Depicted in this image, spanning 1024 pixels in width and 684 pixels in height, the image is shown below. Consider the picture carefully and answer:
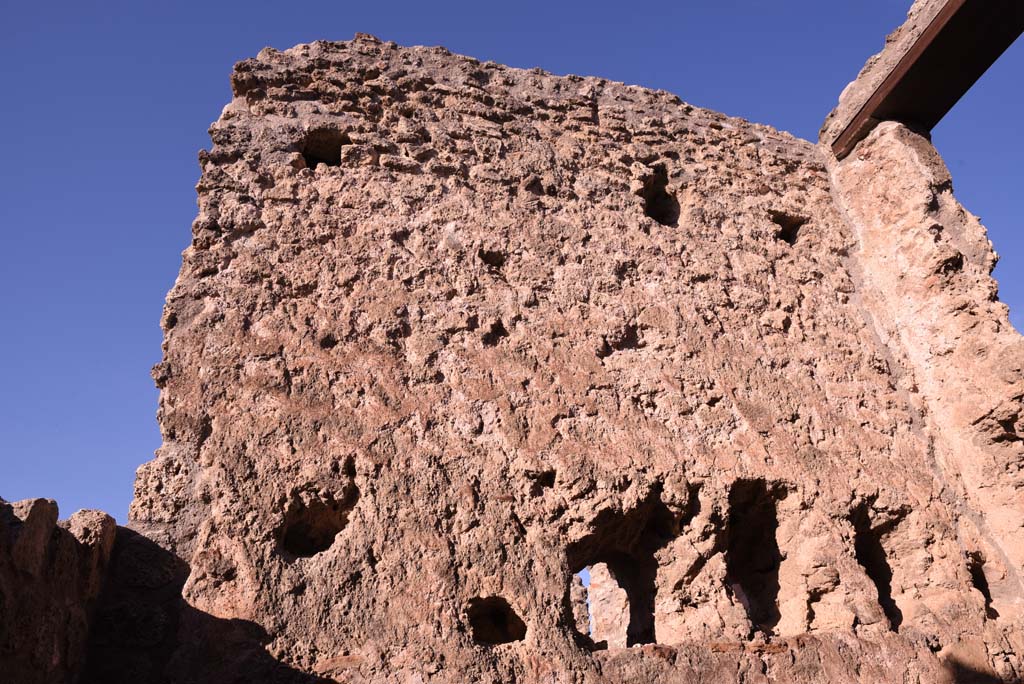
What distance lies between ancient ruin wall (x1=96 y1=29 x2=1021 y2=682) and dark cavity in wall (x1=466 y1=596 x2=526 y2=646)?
0.01 m

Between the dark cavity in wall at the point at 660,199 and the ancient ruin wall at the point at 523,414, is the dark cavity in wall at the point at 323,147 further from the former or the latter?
the dark cavity in wall at the point at 660,199

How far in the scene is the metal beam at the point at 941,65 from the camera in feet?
15.5

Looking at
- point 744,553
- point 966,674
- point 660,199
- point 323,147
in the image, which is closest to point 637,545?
point 744,553

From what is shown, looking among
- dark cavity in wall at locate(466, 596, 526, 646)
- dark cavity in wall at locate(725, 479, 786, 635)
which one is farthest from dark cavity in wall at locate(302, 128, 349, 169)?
dark cavity in wall at locate(725, 479, 786, 635)

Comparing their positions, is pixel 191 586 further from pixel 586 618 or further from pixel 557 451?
pixel 586 618

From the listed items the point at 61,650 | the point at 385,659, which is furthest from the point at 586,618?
the point at 61,650

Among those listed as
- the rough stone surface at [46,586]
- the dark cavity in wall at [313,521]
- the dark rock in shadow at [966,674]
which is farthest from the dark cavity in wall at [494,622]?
the dark rock in shadow at [966,674]

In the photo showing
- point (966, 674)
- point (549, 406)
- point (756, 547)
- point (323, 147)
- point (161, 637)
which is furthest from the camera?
point (323, 147)

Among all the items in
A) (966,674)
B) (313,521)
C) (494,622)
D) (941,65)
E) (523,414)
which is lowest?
(966,674)

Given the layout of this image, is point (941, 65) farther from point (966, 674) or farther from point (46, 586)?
point (46, 586)

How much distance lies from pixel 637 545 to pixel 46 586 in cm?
211

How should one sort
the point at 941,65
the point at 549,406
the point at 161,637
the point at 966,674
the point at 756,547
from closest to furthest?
1. the point at 161,637
2. the point at 966,674
3. the point at 549,406
4. the point at 756,547
5. the point at 941,65

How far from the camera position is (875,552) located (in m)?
3.77

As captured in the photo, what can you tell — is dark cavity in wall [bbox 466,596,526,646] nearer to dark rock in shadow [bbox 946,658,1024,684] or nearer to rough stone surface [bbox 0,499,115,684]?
rough stone surface [bbox 0,499,115,684]
